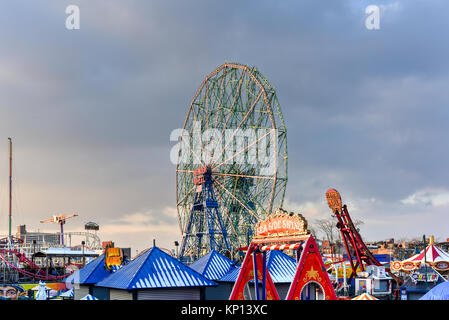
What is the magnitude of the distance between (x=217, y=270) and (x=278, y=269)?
3342mm

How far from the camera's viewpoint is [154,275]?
811 inches

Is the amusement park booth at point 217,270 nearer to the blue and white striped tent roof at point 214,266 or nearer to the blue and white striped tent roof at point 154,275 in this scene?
the blue and white striped tent roof at point 214,266

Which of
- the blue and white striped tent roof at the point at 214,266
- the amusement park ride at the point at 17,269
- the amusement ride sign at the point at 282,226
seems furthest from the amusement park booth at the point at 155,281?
the amusement park ride at the point at 17,269

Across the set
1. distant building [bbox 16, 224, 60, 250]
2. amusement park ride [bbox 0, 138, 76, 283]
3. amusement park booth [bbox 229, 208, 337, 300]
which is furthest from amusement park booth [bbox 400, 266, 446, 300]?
distant building [bbox 16, 224, 60, 250]

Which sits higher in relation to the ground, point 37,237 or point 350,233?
point 37,237

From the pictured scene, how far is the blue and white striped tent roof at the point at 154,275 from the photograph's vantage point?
20.2 metres

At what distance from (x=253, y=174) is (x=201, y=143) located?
7216mm

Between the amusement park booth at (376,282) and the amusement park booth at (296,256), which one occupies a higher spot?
the amusement park booth at (296,256)

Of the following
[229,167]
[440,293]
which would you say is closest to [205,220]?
[229,167]

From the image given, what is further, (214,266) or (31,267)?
(31,267)

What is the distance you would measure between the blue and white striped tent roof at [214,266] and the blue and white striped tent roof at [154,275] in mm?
5623

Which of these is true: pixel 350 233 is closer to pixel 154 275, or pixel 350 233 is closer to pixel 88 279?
→ pixel 88 279

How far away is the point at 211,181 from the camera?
150ft
